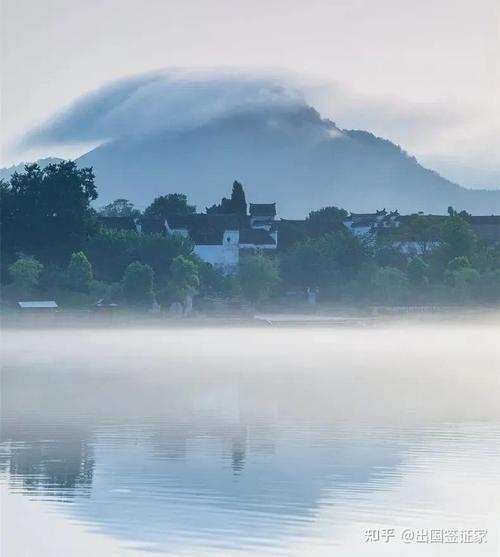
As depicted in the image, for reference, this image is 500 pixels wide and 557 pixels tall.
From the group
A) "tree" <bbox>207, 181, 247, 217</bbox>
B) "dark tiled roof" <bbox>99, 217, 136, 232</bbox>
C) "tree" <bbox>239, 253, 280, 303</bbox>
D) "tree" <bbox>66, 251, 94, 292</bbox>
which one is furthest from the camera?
"tree" <bbox>207, 181, 247, 217</bbox>

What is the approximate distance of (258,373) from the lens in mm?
32219

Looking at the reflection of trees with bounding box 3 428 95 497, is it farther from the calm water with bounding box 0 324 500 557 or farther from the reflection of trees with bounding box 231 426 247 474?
the reflection of trees with bounding box 231 426 247 474

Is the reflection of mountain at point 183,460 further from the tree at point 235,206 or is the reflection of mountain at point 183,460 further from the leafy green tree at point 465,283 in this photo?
the tree at point 235,206

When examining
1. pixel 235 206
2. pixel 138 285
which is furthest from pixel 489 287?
pixel 235 206

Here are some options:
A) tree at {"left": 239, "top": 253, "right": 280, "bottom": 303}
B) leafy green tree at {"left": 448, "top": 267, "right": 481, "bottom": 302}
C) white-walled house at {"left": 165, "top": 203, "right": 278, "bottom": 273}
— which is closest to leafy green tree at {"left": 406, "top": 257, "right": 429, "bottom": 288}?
leafy green tree at {"left": 448, "top": 267, "right": 481, "bottom": 302}

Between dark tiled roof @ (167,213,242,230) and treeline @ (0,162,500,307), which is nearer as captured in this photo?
treeline @ (0,162,500,307)

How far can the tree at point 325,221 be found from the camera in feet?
329

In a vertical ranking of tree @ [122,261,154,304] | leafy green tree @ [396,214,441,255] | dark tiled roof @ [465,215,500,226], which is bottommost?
tree @ [122,261,154,304]

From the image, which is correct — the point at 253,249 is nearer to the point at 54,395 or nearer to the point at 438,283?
the point at 438,283

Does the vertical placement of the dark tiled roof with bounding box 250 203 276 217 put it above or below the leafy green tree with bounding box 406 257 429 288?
above

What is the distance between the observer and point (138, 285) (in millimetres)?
61438

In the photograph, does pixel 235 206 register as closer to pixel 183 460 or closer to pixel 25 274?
pixel 25 274

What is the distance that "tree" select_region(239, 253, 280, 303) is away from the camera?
68781 mm

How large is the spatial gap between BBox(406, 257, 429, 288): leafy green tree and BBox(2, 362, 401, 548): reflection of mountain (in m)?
44.6
